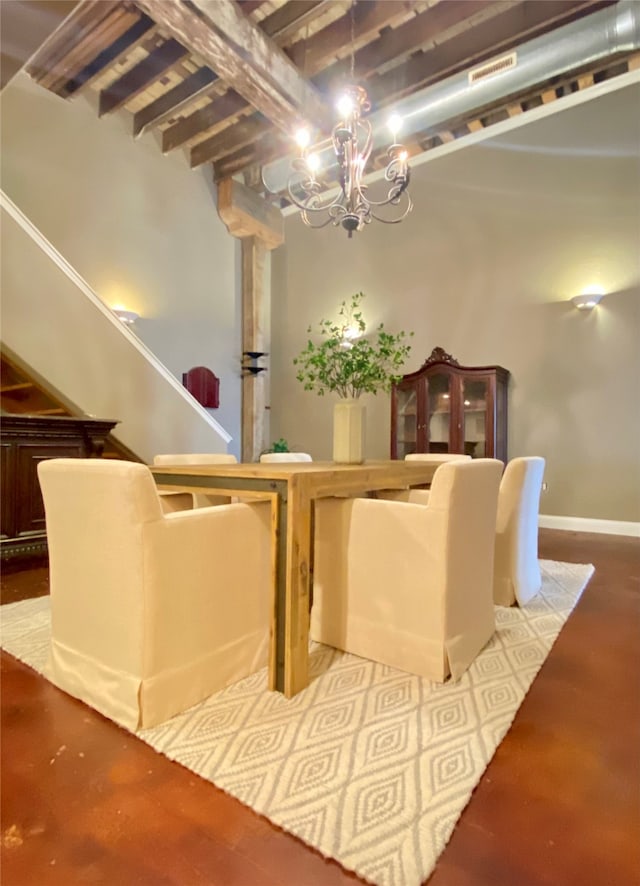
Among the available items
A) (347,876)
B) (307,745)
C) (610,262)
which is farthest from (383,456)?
(347,876)

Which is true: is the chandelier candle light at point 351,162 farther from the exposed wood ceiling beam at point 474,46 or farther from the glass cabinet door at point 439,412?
the glass cabinet door at point 439,412

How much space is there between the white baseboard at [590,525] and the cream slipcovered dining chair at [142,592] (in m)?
3.79

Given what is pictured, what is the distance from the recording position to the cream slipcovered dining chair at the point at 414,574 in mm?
1475

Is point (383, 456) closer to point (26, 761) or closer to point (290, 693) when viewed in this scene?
point (290, 693)

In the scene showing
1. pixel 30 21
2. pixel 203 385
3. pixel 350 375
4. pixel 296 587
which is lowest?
pixel 296 587

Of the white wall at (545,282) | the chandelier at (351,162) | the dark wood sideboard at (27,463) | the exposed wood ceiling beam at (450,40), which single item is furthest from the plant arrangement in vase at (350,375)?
the white wall at (545,282)

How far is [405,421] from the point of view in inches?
192


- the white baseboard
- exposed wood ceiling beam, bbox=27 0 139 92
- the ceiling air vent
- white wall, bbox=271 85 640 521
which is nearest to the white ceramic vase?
white wall, bbox=271 85 640 521

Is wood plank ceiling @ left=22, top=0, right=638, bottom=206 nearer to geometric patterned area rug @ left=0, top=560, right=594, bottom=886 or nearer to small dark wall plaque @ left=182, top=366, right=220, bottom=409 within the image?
small dark wall plaque @ left=182, top=366, right=220, bottom=409

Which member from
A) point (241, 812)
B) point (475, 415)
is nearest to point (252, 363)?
point (475, 415)

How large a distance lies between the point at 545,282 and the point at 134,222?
430 centimetres

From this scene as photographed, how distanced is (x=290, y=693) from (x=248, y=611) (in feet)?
0.95

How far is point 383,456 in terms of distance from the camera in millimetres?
5492

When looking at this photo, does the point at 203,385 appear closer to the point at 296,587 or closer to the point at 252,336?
the point at 252,336
